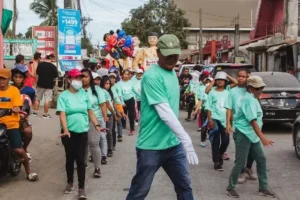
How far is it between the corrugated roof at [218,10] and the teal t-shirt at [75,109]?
181ft

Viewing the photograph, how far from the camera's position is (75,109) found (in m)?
6.30

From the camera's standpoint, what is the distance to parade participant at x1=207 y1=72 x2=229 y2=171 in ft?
26.4

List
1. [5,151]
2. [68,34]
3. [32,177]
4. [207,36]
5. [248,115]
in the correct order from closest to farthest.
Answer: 1. [248,115]
2. [5,151]
3. [32,177]
4. [68,34]
5. [207,36]

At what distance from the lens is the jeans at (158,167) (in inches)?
173

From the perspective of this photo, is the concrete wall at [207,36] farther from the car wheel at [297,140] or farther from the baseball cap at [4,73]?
the baseball cap at [4,73]

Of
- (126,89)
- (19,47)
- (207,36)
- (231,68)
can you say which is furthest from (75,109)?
(207,36)

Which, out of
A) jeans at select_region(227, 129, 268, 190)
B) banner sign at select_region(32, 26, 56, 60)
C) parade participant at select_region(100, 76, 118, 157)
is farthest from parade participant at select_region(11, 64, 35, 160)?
banner sign at select_region(32, 26, 56, 60)

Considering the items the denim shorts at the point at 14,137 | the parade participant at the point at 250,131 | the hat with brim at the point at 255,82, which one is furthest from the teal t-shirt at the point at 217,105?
the denim shorts at the point at 14,137

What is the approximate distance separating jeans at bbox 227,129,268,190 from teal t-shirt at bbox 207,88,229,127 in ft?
5.76

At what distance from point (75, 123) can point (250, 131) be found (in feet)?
7.42

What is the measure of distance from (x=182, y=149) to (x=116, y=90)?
230 inches

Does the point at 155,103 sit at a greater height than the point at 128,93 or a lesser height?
greater

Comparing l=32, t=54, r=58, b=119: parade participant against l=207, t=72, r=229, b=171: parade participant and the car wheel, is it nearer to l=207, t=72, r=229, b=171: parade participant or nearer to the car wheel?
l=207, t=72, r=229, b=171: parade participant

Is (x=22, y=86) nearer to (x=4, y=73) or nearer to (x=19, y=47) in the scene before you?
(x=4, y=73)
